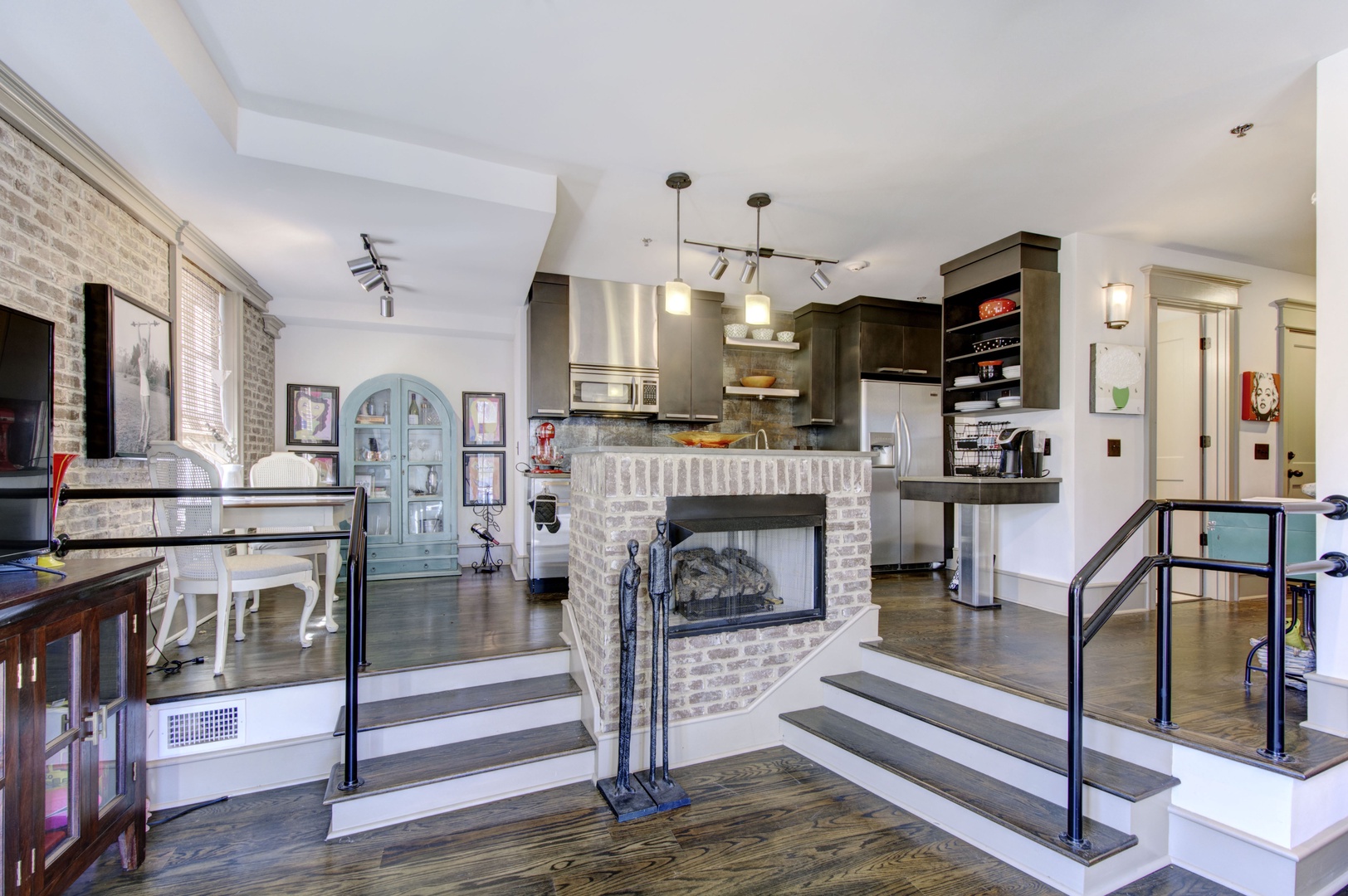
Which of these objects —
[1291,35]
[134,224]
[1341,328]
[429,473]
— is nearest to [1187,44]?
[1291,35]

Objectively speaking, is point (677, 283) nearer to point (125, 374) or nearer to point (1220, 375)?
point (125, 374)

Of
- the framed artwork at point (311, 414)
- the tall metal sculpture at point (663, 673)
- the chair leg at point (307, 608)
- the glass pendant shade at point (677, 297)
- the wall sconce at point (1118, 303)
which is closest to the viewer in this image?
the tall metal sculpture at point (663, 673)

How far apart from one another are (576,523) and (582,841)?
1466 mm

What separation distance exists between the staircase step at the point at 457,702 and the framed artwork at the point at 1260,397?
5163mm

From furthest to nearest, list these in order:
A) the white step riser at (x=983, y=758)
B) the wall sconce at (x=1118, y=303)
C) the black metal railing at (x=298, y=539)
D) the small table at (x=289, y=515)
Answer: the wall sconce at (x=1118, y=303) < the small table at (x=289, y=515) < the black metal railing at (x=298, y=539) < the white step riser at (x=983, y=758)

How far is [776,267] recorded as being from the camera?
4.98 meters

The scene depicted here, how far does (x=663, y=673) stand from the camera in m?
2.62

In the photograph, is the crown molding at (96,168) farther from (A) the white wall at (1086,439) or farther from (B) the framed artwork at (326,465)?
(A) the white wall at (1086,439)

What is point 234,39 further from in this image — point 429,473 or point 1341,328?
point 1341,328

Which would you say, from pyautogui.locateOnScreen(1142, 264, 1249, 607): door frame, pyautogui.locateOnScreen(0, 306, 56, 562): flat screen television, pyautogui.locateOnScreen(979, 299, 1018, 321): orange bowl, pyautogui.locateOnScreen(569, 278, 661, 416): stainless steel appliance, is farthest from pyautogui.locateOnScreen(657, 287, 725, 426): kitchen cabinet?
pyautogui.locateOnScreen(0, 306, 56, 562): flat screen television

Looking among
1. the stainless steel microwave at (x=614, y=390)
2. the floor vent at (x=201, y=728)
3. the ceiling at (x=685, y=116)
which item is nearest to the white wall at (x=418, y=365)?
the stainless steel microwave at (x=614, y=390)

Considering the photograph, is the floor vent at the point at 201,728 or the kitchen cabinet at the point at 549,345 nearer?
the floor vent at the point at 201,728

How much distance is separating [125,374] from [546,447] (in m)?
2.95

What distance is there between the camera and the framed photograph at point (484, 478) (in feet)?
19.6
